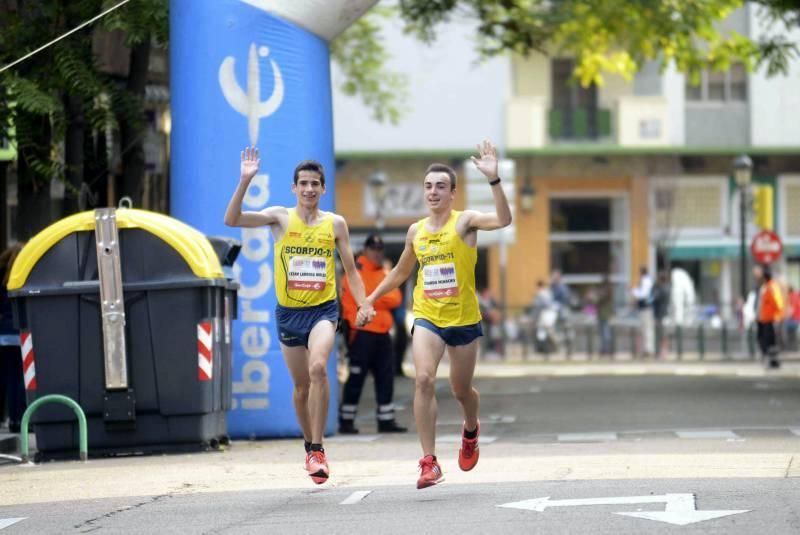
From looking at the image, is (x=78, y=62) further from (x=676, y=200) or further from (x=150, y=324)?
(x=676, y=200)

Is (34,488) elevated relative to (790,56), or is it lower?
lower

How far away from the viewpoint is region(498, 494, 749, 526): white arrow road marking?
344 inches

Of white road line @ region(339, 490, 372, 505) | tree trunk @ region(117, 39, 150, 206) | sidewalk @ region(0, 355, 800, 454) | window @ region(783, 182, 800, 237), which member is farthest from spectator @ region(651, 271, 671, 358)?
white road line @ region(339, 490, 372, 505)

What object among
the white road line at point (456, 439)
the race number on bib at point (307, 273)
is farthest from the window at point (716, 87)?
the race number on bib at point (307, 273)

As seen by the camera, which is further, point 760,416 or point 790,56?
point 790,56

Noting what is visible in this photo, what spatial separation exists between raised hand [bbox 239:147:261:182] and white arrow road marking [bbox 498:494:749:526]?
2.81 m

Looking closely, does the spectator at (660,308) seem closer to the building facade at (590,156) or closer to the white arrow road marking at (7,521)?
the building facade at (590,156)

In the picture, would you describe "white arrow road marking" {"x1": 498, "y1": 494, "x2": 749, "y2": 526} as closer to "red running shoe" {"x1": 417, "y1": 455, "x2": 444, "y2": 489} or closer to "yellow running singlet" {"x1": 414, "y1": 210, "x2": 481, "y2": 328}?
"red running shoe" {"x1": 417, "y1": 455, "x2": 444, "y2": 489}

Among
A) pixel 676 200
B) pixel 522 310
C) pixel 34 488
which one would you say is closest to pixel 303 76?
pixel 34 488

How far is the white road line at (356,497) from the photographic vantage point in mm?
10117

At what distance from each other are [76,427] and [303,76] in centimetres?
370

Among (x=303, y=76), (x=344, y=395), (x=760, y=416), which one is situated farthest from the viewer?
(x=760, y=416)

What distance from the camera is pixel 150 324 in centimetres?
1438

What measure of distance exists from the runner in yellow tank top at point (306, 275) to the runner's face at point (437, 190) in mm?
853
